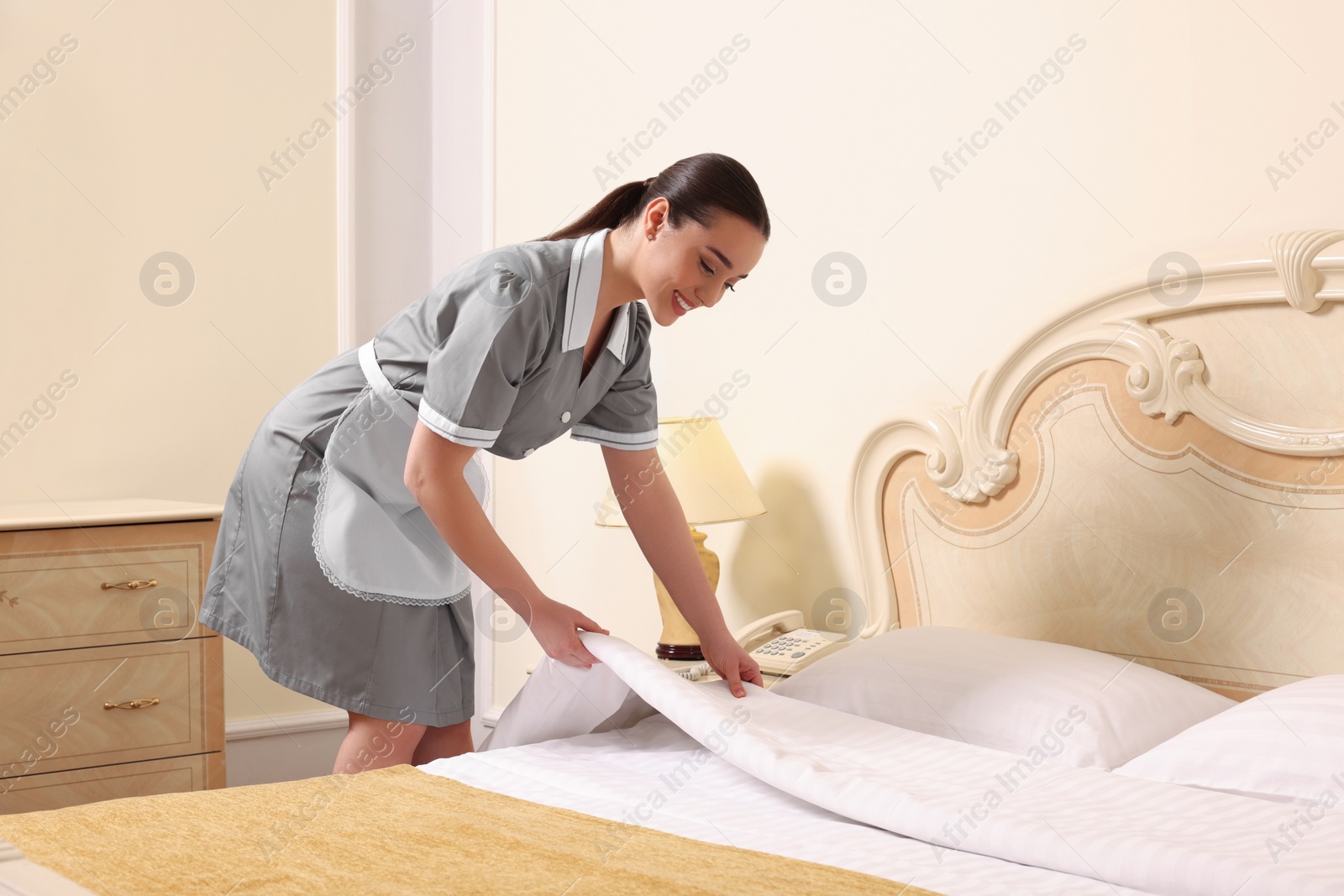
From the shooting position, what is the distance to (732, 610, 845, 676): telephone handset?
198 centimetres

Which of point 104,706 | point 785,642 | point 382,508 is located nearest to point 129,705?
point 104,706

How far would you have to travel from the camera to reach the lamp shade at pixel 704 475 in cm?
215

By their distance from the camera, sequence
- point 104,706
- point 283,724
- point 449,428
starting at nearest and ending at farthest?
point 449,428, point 104,706, point 283,724

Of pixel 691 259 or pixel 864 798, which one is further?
pixel 691 259

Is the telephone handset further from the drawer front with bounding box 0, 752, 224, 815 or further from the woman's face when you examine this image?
the drawer front with bounding box 0, 752, 224, 815

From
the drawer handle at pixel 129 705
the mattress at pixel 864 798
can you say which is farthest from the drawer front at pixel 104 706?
the mattress at pixel 864 798

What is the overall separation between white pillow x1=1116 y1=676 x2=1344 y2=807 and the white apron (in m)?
0.95

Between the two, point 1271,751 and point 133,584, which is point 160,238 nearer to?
point 133,584

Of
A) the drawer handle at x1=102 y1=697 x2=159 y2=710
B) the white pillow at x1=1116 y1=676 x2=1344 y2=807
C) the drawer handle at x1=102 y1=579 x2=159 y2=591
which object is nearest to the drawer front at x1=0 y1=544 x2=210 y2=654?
the drawer handle at x1=102 y1=579 x2=159 y2=591

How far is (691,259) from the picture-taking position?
4.56 feet

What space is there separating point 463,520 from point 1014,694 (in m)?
0.78

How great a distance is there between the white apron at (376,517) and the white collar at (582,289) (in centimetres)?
25

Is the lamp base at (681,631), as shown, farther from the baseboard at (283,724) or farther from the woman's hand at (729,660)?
the baseboard at (283,724)

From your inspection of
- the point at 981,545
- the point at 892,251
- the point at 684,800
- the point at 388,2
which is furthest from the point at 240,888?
the point at 388,2
